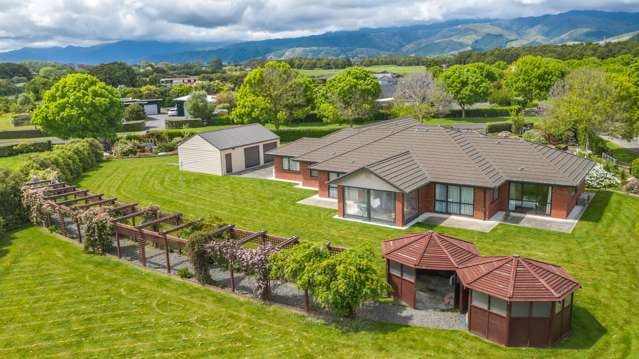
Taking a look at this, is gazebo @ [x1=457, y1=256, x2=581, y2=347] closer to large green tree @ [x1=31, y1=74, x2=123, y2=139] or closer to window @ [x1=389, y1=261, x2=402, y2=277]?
window @ [x1=389, y1=261, x2=402, y2=277]

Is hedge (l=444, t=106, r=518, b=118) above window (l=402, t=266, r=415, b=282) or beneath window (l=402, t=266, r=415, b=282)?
above

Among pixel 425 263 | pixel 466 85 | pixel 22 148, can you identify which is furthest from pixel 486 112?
pixel 425 263

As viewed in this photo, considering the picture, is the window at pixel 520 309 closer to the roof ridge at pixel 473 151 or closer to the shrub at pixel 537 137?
the roof ridge at pixel 473 151

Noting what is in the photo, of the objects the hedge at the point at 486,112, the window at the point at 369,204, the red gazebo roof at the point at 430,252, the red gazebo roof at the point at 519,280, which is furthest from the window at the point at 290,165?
the hedge at the point at 486,112

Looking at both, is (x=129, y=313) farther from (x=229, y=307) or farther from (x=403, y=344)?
(x=403, y=344)

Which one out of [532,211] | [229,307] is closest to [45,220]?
[229,307]

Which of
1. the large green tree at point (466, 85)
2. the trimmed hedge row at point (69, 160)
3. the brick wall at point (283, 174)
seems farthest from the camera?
the large green tree at point (466, 85)

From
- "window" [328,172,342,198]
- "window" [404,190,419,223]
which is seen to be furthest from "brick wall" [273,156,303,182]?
"window" [404,190,419,223]
